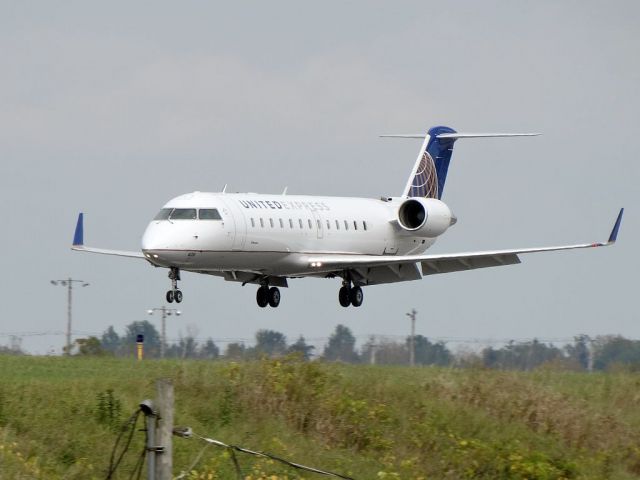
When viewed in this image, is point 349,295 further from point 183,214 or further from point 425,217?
point 183,214

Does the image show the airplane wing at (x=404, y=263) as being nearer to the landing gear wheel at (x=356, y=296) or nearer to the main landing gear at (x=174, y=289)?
the landing gear wheel at (x=356, y=296)

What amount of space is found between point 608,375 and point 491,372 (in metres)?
5.25

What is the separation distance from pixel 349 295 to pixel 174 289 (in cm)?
→ 820

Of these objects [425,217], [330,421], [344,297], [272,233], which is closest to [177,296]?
[272,233]

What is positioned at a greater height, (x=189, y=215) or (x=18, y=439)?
(x=189, y=215)

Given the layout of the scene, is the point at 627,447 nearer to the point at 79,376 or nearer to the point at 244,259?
the point at 79,376

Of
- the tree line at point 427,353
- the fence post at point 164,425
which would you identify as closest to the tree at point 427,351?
the tree line at point 427,353

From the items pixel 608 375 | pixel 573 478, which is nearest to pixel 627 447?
pixel 573 478

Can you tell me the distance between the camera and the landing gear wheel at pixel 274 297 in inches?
1683

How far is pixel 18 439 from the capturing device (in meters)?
22.1

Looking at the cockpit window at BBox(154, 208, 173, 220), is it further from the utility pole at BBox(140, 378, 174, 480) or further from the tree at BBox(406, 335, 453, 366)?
the utility pole at BBox(140, 378, 174, 480)

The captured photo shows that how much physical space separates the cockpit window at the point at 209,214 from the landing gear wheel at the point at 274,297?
5.99m

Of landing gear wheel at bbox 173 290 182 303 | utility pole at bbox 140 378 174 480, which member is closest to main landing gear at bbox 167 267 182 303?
landing gear wheel at bbox 173 290 182 303

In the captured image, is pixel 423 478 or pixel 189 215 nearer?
pixel 423 478
